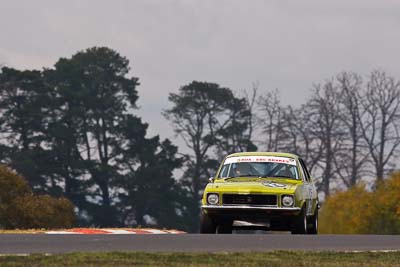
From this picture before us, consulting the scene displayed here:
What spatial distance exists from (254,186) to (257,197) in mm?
222

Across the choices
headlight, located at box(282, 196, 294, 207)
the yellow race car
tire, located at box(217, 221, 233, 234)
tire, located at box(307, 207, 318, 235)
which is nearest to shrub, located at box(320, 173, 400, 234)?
tire, located at box(307, 207, 318, 235)

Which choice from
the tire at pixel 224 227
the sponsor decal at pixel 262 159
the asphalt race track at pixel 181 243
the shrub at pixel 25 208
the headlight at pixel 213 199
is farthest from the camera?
the shrub at pixel 25 208

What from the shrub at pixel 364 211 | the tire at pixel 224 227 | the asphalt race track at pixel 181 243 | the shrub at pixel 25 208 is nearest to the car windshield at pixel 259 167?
the tire at pixel 224 227

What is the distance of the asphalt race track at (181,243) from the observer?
64.1ft

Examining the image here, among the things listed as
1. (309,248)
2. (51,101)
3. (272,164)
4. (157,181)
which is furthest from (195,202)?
(309,248)

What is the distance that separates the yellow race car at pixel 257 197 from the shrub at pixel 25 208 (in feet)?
83.4

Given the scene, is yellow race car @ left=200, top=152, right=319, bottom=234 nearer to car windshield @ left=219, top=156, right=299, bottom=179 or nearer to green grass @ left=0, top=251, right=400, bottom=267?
car windshield @ left=219, top=156, right=299, bottom=179

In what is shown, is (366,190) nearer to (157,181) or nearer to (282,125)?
(157,181)

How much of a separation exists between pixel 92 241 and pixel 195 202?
3092 inches

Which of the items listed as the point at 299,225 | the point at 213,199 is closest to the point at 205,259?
the point at 213,199

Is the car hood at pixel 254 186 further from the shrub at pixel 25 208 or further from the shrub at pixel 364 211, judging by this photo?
the shrub at pixel 364 211

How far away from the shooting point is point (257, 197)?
2522 cm

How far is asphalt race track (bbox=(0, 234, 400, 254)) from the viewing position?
1953 centimetres

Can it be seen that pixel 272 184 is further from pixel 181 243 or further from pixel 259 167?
pixel 181 243
